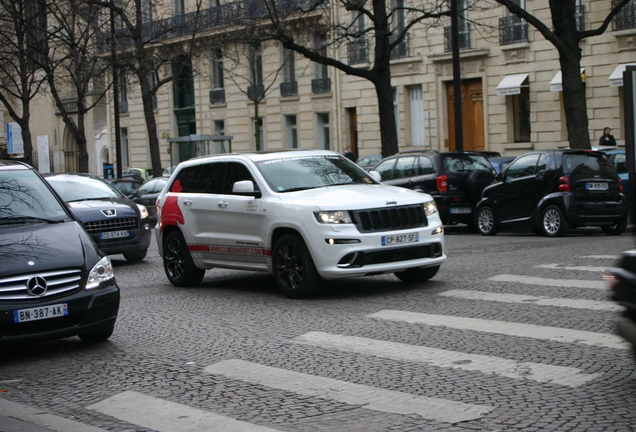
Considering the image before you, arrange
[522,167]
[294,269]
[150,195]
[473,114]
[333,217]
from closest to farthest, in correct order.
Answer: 1. [333,217]
2. [294,269]
3. [522,167]
4. [150,195]
5. [473,114]

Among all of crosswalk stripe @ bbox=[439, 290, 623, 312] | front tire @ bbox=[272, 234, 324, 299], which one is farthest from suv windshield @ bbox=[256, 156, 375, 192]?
crosswalk stripe @ bbox=[439, 290, 623, 312]

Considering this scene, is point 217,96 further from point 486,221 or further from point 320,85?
point 486,221

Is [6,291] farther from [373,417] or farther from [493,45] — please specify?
[493,45]

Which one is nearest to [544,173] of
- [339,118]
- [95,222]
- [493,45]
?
[95,222]

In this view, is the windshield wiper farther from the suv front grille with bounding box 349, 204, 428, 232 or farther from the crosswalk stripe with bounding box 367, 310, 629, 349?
the suv front grille with bounding box 349, 204, 428, 232

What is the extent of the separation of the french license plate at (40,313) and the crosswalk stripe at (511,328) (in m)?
3.05

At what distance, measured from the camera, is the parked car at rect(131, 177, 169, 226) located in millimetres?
27750

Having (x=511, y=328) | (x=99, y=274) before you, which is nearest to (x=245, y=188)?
(x=99, y=274)

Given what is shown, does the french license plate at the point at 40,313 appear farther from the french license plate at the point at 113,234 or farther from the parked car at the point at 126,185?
the parked car at the point at 126,185

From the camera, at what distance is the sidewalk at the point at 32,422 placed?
18.7ft

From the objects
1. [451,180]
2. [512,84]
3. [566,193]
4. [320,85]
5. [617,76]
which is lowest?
[566,193]

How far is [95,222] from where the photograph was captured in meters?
15.6

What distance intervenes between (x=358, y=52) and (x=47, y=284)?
35433 millimetres

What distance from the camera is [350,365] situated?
708 cm
